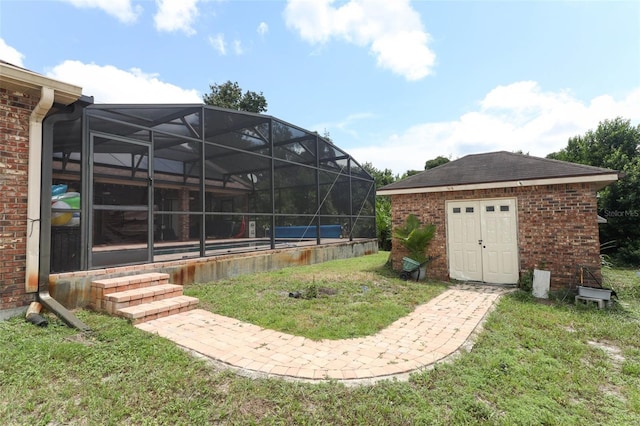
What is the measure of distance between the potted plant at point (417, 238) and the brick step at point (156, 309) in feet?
17.7

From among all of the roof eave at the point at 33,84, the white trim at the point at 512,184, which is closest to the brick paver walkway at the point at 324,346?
the roof eave at the point at 33,84

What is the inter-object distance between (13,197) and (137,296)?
203 centimetres

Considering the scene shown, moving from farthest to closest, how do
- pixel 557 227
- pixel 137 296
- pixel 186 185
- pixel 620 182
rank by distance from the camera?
pixel 186 185, pixel 620 182, pixel 557 227, pixel 137 296

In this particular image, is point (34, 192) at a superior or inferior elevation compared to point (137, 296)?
superior

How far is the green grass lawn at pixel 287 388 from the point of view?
2195 mm

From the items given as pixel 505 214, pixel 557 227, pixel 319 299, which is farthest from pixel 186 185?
pixel 557 227

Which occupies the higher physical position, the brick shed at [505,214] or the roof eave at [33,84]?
the roof eave at [33,84]

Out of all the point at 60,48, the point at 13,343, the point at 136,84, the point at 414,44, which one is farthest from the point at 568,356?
the point at 136,84

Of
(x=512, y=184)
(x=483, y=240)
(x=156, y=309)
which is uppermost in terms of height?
(x=512, y=184)

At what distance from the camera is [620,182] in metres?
11.3

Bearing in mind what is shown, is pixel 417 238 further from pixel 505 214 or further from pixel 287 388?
pixel 287 388

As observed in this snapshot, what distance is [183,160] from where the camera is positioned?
11.0 m

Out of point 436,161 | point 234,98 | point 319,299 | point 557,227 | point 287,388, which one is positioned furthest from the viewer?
point 436,161

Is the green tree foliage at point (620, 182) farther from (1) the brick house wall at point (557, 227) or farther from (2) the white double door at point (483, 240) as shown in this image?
(2) the white double door at point (483, 240)
